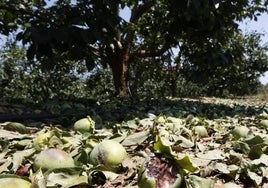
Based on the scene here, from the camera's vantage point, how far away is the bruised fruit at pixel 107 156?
1.52 m

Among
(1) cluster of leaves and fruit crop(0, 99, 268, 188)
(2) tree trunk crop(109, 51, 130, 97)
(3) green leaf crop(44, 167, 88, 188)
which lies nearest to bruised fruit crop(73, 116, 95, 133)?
(1) cluster of leaves and fruit crop(0, 99, 268, 188)

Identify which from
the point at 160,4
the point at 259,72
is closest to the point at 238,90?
the point at 259,72

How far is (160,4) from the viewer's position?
10.0 metres

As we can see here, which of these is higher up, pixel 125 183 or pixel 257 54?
pixel 257 54

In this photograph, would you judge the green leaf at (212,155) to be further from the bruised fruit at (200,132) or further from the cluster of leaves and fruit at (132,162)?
the bruised fruit at (200,132)

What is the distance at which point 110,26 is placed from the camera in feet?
16.1

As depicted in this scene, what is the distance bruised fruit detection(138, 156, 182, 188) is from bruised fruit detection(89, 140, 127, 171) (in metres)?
0.23

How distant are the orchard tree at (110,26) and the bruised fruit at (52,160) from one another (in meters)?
3.10

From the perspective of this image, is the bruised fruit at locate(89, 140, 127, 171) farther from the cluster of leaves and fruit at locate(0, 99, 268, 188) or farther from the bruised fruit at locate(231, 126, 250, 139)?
the bruised fruit at locate(231, 126, 250, 139)

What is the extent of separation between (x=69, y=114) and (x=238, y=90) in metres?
25.8

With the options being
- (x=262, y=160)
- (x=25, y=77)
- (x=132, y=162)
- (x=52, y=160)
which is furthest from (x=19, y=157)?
(x=25, y=77)

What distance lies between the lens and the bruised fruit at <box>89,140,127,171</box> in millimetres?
1522

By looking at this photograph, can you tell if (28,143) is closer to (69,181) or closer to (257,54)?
(69,181)

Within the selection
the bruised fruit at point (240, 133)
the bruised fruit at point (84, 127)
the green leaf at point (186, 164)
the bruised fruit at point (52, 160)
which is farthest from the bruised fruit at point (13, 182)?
the bruised fruit at point (240, 133)
